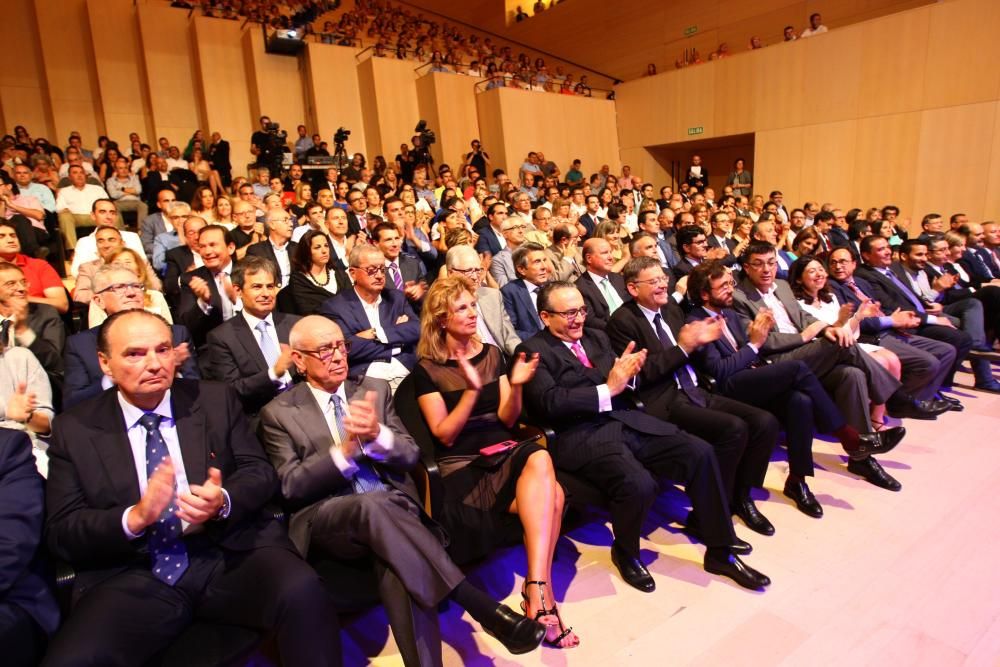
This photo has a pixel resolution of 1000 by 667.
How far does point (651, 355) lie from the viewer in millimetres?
2594

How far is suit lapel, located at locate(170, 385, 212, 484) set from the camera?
5.26 feet

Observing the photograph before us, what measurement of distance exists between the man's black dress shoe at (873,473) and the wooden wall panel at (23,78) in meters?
11.7

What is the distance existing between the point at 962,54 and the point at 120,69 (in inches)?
527

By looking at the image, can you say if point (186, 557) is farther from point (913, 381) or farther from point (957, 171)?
point (957, 171)

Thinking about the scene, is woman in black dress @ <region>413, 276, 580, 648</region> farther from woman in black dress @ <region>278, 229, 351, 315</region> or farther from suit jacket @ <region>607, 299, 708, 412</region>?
woman in black dress @ <region>278, 229, 351, 315</region>

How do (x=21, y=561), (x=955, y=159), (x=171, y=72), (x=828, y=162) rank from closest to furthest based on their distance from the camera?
(x=21, y=561) < (x=955, y=159) < (x=171, y=72) < (x=828, y=162)

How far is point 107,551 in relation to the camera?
4.69ft

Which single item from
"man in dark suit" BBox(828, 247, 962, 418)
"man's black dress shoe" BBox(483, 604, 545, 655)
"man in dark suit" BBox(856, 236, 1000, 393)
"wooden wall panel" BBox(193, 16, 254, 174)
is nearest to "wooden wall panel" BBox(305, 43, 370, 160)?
"wooden wall panel" BBox(193, 16, 254, 174)

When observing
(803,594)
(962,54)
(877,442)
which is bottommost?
(803,594)

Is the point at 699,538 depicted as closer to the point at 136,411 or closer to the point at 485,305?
the point at 485,305

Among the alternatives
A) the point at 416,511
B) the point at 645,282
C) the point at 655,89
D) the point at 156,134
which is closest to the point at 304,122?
the point at 156,134

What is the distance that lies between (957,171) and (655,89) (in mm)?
5927

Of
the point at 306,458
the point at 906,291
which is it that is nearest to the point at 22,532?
the point at 306,458

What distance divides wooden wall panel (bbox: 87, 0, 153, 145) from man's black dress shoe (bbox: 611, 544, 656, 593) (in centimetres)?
1076
